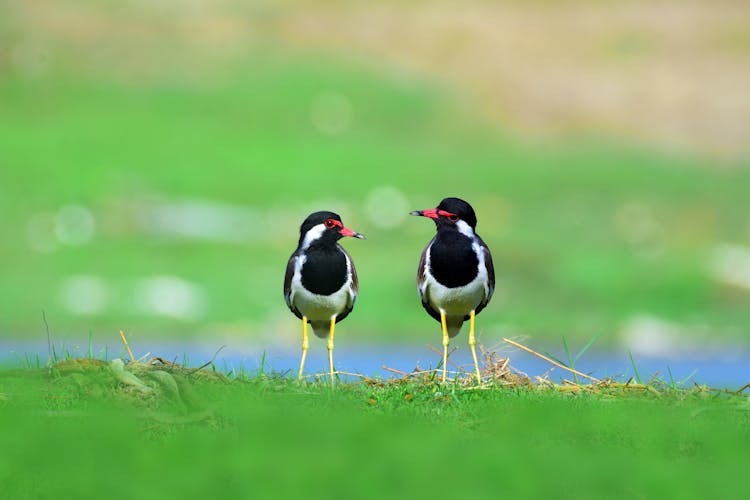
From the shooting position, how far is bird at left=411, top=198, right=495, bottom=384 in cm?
676

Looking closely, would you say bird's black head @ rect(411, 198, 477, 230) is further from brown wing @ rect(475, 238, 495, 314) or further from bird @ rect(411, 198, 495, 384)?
brown wing @ rect(475, 238, 495, 314)

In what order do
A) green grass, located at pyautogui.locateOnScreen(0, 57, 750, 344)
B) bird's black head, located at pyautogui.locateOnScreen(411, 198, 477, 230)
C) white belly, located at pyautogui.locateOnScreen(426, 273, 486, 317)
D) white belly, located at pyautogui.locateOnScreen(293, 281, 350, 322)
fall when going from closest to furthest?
bird's black head, located at pyautogui.locateOnScreen(411, 198, 477, 230), white belly, located at pyautogui.locateOnScreen(426, 273, 486, 317), white belly, located at pyautogui.locateOnScreen(293, 281, 350, 322), green grass, located at pyautogui.locateOnScreen(0, 57, 750, 344)

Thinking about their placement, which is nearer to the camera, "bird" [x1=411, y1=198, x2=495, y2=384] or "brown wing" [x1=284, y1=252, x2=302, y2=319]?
"bird" [x1=411, y1=198, x2=495, y2=384]

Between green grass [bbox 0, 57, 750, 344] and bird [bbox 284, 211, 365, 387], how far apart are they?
55.0 ft

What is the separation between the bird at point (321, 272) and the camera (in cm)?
688

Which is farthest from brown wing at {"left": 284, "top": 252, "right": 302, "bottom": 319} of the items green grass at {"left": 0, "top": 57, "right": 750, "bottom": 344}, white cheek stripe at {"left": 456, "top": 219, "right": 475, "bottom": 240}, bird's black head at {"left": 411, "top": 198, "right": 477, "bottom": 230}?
green grass at {"left": 0, "top": 57, "right": 750, "bottom": 344}

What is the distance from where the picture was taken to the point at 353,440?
18.3 ft

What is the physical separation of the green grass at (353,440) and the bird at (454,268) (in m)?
0.49

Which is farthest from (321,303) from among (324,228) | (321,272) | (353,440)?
(353,440)

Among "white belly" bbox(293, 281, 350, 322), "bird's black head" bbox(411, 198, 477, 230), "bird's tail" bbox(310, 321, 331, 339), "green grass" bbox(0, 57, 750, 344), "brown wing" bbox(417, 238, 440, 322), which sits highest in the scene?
"green grass" bbox(0, 57, 750, 344)

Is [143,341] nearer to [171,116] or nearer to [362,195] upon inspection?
[362,195]

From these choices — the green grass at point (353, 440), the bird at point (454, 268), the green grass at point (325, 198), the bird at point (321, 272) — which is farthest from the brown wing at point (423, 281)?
the green grass at point (325, 198)

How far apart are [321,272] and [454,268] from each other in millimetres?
736

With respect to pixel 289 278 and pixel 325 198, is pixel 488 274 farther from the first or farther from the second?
pixel 325 198
